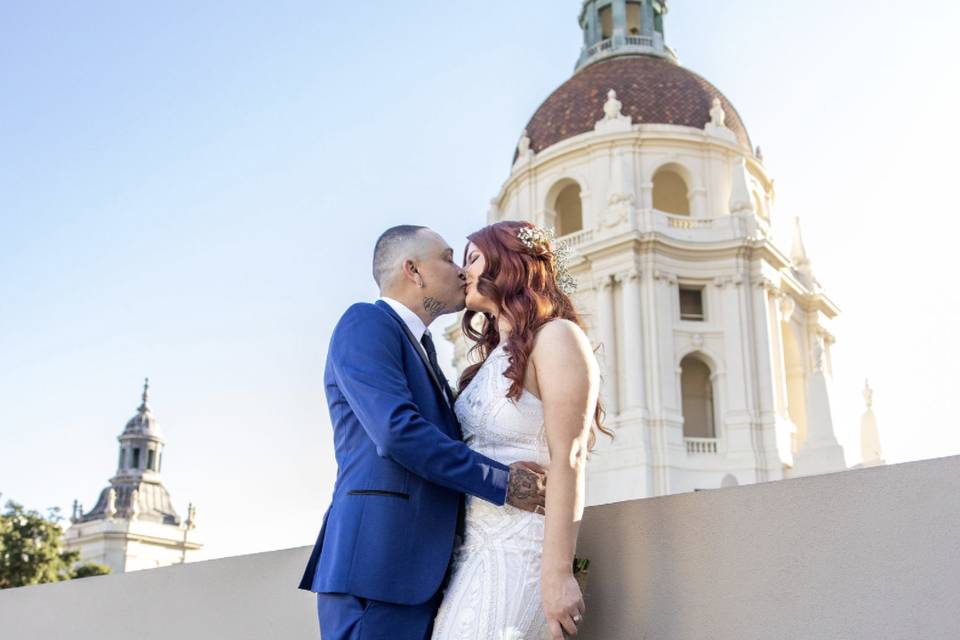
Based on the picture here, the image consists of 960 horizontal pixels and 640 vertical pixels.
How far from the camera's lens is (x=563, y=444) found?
110 inches

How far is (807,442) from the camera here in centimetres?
2802

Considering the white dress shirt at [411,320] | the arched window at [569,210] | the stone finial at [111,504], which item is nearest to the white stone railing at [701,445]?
the arched window at [569,210]

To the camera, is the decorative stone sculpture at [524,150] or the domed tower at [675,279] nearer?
the domed tower at [675,279]

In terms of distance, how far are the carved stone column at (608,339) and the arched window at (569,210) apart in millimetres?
Result: 4641

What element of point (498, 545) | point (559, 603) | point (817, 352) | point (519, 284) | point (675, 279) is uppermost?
point (675, 279)

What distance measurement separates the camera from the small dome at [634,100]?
35.0 meters

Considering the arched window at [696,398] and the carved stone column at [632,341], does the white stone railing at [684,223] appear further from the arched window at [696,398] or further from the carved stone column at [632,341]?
the arched window at [696,398]

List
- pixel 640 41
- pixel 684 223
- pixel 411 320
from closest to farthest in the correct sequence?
1. pixel 411 320
2. pixel 684 223
3. pixel 640 41

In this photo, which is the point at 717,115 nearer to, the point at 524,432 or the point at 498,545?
the point at 524,432

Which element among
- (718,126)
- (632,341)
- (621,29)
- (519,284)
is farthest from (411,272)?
(621,29)

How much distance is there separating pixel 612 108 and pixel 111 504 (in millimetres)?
39018

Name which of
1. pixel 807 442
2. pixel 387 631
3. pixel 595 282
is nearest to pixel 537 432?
pixel 387 631

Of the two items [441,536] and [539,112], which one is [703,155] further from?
[441,536]

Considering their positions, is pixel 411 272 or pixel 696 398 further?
pixel 696 398
